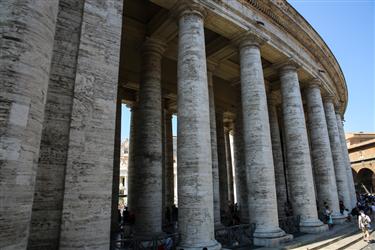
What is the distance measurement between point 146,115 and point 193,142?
14.4 feet

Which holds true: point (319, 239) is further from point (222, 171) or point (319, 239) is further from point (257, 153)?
point (222, 171)

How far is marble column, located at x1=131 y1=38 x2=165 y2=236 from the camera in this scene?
12.1 metres

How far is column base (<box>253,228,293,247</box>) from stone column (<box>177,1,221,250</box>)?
2.72 m

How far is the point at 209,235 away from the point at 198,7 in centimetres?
925

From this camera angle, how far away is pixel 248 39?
13.9 m

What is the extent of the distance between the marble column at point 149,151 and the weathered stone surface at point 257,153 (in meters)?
4.31

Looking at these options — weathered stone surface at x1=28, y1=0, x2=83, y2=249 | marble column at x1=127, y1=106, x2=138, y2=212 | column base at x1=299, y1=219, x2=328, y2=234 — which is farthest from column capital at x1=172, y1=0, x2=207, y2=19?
column base at x1=299, y1=219, x2=328, y2=234

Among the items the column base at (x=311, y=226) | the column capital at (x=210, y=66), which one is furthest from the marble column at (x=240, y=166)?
the column base at (x=311, y=226)

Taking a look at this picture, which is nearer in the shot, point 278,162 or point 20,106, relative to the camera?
point 20,106

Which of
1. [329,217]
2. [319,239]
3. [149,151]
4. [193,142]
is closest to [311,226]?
[319,239]

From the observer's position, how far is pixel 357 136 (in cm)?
5547

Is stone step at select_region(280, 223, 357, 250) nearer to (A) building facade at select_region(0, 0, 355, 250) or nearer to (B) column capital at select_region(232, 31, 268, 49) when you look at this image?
(A) building facade at select_region(0, 0, 355, 250)

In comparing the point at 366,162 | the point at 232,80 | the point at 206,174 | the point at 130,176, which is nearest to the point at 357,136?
the point at 366,162

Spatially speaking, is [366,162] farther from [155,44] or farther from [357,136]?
[155,44]
